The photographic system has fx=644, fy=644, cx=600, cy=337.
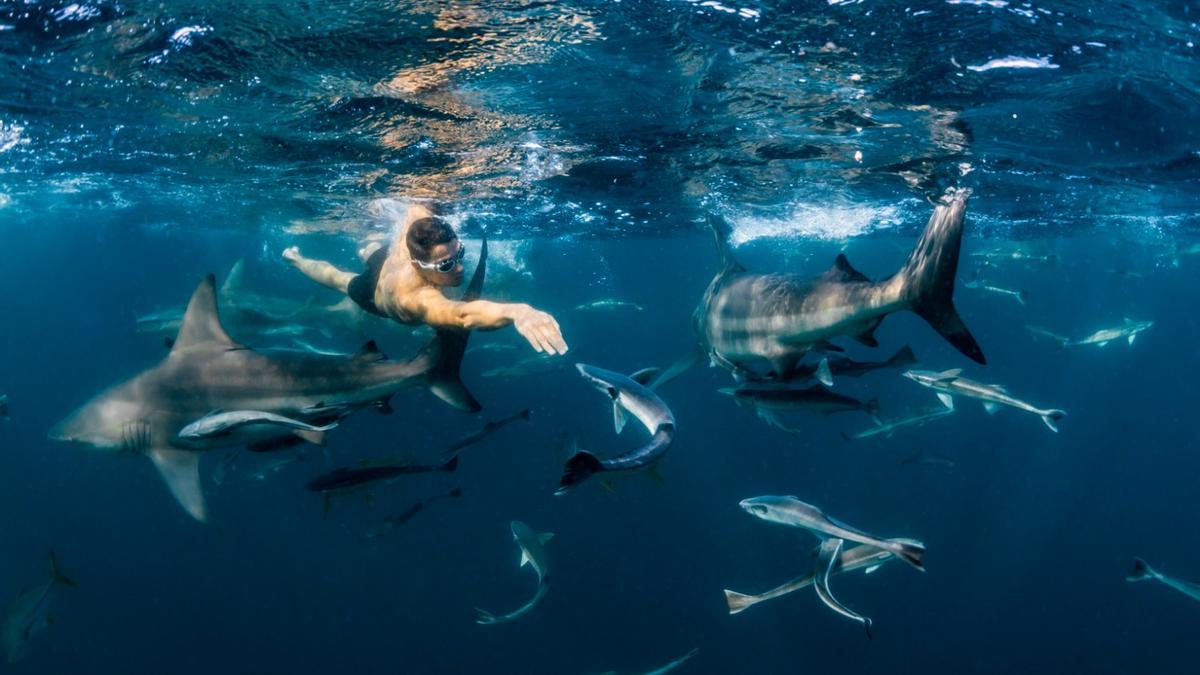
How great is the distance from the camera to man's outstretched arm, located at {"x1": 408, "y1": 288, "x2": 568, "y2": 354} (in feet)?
16.1

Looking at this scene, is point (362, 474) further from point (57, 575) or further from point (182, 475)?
point (57, 575)

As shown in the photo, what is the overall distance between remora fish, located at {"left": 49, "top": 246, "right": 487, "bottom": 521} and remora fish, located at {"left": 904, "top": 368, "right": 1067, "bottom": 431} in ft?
22.4

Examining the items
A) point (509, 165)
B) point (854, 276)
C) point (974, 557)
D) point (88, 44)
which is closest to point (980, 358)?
point (854, 276)

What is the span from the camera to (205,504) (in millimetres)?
7172

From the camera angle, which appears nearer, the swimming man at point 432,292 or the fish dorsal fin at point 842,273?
the swimming man at point 432,292

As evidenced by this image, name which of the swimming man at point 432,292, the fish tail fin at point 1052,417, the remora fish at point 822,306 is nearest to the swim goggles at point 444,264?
the swimming man at point 432,292

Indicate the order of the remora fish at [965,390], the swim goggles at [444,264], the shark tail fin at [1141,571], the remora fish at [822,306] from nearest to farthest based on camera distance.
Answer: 1. the remora fish at [822,306]
2. the swim goggles at [444,264]
3. the shark tail fin at [1141,571]
4. the remora fish at [965,390]

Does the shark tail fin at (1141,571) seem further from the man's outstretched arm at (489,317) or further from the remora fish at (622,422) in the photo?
the man's outstretched arm at (489,317)

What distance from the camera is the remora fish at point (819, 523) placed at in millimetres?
4840

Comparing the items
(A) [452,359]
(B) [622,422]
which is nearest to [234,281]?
(A) [452,359]

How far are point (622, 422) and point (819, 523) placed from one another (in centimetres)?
199

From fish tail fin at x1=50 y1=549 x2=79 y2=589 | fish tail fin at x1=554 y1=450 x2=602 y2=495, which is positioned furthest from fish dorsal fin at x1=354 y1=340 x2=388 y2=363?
fish tail fin at x1=50 y1=549 x2=79 y2=589

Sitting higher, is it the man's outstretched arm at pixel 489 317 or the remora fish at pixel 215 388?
the man's outstretched arm at pixel 489 317

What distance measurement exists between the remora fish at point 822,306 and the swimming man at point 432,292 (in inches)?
84.5
